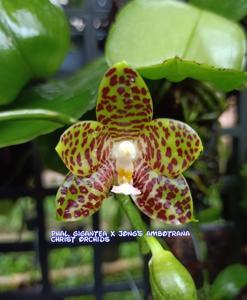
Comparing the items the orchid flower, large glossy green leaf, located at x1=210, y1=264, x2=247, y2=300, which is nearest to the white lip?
the orchid flower

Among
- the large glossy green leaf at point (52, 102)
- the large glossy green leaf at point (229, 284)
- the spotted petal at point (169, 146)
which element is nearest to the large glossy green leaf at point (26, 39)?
the large glossy green leaf at point (52, 102)

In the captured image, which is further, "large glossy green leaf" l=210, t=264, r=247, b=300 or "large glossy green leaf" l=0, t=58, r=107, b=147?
"large glossy green leaf" l=210, t=264, r=247, b=300

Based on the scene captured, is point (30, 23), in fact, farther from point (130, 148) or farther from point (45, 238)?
point (45, 238)

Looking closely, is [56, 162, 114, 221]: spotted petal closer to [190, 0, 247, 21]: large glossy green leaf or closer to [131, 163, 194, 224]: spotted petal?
[131, 163, 194, 224]: spotted petal

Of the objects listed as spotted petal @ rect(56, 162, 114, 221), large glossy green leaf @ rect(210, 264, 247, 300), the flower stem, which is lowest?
large glossy green leaf @ rect(210, 264, 247, 300)

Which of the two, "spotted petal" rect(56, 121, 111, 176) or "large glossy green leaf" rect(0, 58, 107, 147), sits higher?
"large glossy green leaf" rect(0, 58, 107, 147)

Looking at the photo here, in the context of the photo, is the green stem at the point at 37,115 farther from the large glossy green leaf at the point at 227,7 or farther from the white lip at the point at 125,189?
the large glossy green leaf at the point at 227,7

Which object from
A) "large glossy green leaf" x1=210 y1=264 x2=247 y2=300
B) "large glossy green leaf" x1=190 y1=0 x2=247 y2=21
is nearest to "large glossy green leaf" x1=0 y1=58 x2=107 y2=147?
"large glossy green leaf" x1=190 y1=0 x2=247 y2=21
